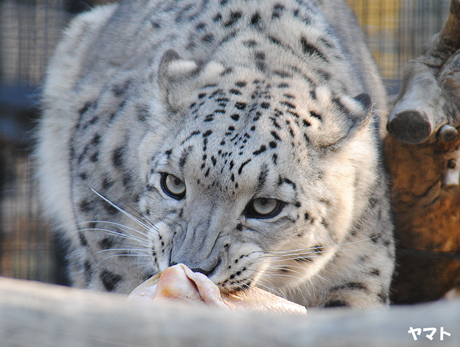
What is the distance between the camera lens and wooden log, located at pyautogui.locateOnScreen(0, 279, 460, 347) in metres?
0.85

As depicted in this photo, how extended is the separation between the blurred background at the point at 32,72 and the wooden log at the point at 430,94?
6.23 feet

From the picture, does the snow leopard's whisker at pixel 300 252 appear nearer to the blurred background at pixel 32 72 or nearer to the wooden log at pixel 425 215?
the wooden log at pixel 425 215

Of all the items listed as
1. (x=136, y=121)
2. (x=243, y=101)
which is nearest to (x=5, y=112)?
(x=136, y=121)

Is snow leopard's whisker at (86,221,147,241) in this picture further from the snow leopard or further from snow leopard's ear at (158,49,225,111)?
snow leopard's ear at (158,49,225,111)

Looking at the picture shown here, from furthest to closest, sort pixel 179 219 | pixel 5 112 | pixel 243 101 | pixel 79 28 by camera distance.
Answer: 1. pixel 5 112
2. pixel 79 28
3. pixel 243 101
4. pixel 179 219

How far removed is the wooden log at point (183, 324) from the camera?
852 mm

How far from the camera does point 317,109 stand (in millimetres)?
2775

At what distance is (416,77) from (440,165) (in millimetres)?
561

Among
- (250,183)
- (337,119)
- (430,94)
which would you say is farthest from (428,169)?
(250,183)

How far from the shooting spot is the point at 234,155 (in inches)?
94.6

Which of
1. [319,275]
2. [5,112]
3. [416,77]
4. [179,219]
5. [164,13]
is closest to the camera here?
[179,219]

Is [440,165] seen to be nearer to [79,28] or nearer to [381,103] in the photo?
[381,103]

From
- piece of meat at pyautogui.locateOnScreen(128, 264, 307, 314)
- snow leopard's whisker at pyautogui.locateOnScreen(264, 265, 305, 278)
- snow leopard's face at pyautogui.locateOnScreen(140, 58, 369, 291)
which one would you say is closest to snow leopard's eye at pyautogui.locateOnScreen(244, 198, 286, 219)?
snow leopard's face at pyautogui.locateOnScreen(140, 58, 369, 291)

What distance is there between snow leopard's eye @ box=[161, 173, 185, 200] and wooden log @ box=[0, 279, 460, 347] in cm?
154
